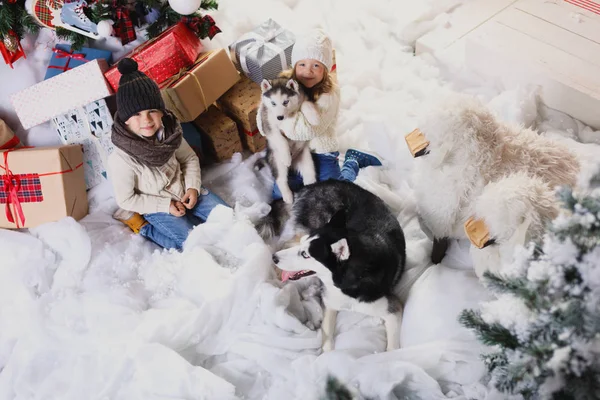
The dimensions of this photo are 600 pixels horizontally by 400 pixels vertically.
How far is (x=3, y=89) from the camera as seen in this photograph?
1867 mm

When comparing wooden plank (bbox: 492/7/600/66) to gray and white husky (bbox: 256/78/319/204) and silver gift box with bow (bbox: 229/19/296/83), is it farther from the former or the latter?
gray and white husky (bbox: 256/78/319/204)

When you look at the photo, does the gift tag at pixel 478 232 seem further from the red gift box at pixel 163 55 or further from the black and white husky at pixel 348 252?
the red gift box at pixel 163 55

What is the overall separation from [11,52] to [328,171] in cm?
126

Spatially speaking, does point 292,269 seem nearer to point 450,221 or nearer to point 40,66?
point 450,221

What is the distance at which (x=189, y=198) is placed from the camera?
1.70 meters

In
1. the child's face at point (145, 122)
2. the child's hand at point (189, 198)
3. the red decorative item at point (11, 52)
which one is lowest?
the child's hand at point (189, 198)

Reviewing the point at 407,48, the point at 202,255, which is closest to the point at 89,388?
the point at 202,255

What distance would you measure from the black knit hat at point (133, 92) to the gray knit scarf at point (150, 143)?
0.05 meters

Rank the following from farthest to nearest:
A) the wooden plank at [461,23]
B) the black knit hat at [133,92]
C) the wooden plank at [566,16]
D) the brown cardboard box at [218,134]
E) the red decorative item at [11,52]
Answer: the wooden plank at [461,23]
the wooden plank at [566,16]
the brown cardboard box at [218,134]
the red decorative item at [11,52]
the black knit hat at [133,92]

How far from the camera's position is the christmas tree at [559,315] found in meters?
0.74

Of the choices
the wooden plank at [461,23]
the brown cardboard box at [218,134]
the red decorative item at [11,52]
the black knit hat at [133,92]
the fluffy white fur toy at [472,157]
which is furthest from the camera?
the wooden plank at [461,23]

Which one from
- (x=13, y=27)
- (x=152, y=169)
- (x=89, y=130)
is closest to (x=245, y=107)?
(x=152, y=169)

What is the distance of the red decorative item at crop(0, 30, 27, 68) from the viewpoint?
5.85 feet

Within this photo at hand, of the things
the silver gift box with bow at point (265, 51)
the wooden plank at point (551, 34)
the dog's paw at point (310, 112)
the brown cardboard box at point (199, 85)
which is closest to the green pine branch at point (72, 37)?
the brown cardboard box at point (199, 85)
